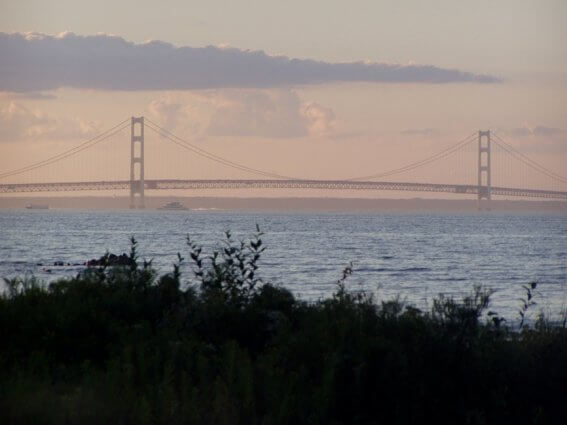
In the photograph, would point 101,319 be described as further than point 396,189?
No

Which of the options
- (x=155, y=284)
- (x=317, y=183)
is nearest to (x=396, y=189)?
(x=317, y=183)

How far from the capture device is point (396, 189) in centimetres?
9619

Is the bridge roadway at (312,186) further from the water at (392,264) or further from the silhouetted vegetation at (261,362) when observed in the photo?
the silhouetted vegetation at (261,362)

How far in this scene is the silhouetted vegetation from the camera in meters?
7.12

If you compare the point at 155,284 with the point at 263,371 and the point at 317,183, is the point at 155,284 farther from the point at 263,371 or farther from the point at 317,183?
the point at 317,183

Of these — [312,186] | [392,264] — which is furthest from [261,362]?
[312,186]

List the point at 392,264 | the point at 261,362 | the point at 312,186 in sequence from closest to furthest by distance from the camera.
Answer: the point at 261,362
the point at 392,264
the point at 312,186

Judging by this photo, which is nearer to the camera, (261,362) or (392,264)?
(261,362)

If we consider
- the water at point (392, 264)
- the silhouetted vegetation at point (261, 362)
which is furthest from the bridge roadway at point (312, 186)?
the silhouetted vegetation at point (261, 362)

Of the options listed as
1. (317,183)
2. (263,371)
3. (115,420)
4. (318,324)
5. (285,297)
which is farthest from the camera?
(317,183)

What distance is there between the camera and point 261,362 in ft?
25.3

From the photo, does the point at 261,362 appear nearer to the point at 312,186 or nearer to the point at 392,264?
the point at 392,264

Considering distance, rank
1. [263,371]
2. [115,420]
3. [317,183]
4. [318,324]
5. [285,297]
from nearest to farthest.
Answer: [115,420]
[263,371]
[318,324]
[285,297]
[317,183]

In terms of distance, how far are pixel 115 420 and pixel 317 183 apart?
8667 centimetres
